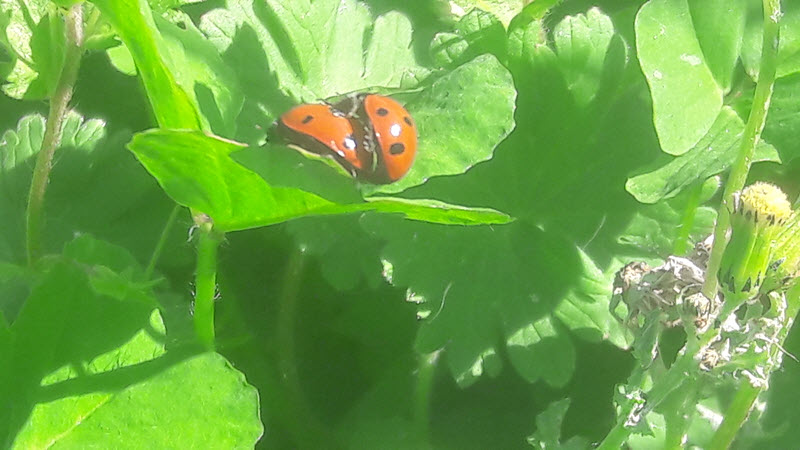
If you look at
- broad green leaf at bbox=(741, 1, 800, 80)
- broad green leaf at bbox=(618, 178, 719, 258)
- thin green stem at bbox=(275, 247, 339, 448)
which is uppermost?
broad green leaf at bbox=(741, 1, 800, 80)

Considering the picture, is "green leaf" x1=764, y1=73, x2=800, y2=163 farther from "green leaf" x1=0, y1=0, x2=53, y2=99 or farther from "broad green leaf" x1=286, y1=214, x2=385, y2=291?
"green leaf" x1=0, y1=0, x2=53, y2=99

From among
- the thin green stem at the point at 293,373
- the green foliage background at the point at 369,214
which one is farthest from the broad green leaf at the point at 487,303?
the thin green stem at the point at 293,373

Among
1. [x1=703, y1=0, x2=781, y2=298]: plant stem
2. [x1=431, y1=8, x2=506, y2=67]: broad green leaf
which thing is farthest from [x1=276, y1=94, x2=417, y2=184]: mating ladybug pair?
[x1=703, y1=0, x2=781, y2=298]: plant stem

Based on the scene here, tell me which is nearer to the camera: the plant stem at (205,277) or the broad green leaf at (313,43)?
the plant stem at (205,277)

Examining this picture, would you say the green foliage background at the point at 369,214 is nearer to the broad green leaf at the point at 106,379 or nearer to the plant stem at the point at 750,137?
the broad green leaf at the point at 106,379

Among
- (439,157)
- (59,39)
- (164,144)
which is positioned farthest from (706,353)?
(59,39)

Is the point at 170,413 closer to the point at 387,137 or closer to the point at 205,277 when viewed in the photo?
the point at 205,277
